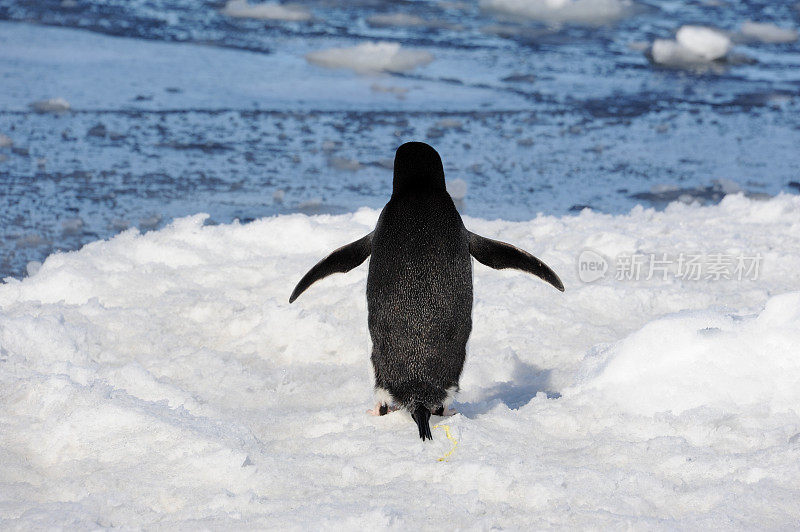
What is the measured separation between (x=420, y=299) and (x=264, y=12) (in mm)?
8678

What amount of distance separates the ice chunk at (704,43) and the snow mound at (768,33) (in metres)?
1.31

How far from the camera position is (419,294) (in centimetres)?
238

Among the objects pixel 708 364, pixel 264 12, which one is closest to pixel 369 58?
pixel 264 12

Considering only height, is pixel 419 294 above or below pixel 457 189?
above

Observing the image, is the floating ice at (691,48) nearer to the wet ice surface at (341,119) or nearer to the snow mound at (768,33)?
the wet ice surface at (341,119)

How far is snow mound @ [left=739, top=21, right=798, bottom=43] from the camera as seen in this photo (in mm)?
10000

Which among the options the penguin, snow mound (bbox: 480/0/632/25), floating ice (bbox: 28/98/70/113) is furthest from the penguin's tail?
snow mound (bbox: 480/0/632/25)

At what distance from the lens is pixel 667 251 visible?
13.5ft

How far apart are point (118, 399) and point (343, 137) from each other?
3959mm

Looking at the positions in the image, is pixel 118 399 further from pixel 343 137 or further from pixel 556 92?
pixel 556 92

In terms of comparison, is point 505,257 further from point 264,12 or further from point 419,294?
point 264,12

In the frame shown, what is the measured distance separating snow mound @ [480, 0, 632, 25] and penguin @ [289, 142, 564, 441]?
28.2 feet

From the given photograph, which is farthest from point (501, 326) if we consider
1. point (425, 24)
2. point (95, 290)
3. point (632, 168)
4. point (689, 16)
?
point (689, 16)

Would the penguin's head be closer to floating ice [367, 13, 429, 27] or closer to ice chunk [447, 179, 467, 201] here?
ice chunk [447, 179, 467, 201]
